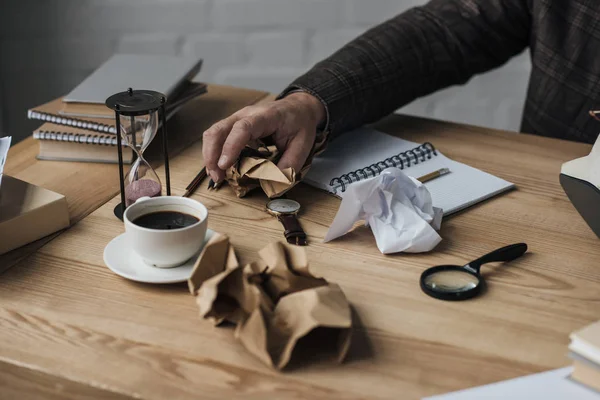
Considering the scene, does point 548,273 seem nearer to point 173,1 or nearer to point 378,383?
point 378,383

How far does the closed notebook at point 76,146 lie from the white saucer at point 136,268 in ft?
1.02

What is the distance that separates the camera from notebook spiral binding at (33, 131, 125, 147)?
1.19 metres

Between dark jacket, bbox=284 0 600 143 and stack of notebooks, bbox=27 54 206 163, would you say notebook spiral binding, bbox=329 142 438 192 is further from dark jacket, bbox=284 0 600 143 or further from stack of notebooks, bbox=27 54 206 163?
stack of notebooks, bbox=27 54 206 163

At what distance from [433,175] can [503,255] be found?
256mm

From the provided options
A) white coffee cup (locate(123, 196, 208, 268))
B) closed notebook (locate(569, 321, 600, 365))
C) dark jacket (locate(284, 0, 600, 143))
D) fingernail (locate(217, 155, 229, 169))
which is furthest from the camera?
dark jacket (locate(284, 0, 600, 143))

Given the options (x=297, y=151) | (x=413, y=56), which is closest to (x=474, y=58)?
(x=413, y=56)

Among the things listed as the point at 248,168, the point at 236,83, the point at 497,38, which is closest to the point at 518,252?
the point at 248,168

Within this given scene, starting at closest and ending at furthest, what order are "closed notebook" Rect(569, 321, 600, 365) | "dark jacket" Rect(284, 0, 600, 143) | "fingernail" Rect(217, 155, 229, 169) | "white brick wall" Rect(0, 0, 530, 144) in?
"closed notebook" Rect(569, 321, 600, 365) < "fingernail" Rect(217, 155, 229, 169) < "dark jacket" Rect(284, 0, 600, 143) < "white brick wall" Rect(0, 0, 530, 144)

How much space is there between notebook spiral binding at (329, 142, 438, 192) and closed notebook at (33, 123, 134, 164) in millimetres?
340

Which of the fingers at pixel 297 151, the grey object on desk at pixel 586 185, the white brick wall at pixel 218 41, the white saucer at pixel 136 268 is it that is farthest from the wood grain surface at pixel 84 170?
the white brick wall at pixel 218 41

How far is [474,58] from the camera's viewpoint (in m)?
1.53

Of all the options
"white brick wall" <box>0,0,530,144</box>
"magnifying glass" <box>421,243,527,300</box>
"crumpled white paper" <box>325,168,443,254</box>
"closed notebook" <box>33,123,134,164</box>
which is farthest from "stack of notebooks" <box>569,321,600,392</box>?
"white brick wall" <box>0,0,530,144</box>

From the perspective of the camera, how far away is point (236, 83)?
232 cm

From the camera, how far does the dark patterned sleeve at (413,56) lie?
129 centimetres
